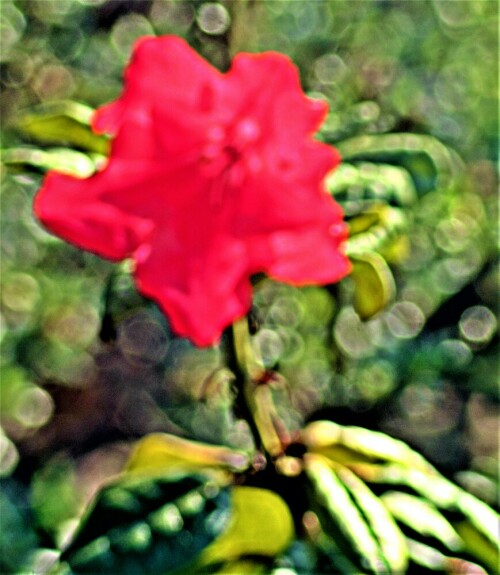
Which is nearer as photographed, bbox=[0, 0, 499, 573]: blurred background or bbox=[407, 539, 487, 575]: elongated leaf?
bbox=[407, 539, 487, 575]: elongated leaf

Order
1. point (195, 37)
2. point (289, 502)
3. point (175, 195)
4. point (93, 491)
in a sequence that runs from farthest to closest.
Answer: point (195, 37), point (93, 491), point (289, 502), point (175, 195)

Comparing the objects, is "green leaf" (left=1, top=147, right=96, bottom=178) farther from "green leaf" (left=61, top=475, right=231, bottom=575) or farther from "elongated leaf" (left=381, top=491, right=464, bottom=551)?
"elongated leaf" (left=381, top=491, right=464, bottom=551)

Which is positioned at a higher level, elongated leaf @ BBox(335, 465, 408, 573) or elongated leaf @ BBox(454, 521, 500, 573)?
elongated leaf @ BBox(335, 465, 408, 573)

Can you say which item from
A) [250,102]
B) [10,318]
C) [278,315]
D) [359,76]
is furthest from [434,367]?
[250,102]

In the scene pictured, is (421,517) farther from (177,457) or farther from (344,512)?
(177,457)

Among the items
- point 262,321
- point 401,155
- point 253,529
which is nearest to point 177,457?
point 253,529

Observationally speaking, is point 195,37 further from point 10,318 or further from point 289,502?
point 289,502

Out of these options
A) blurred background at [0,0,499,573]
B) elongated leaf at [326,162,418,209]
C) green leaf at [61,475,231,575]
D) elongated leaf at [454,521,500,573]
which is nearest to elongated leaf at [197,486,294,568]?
green leaf at [61,475,231,575]

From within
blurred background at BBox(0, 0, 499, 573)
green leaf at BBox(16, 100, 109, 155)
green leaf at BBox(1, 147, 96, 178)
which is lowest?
blurred background at BBox(0, 0, 499, 573)
